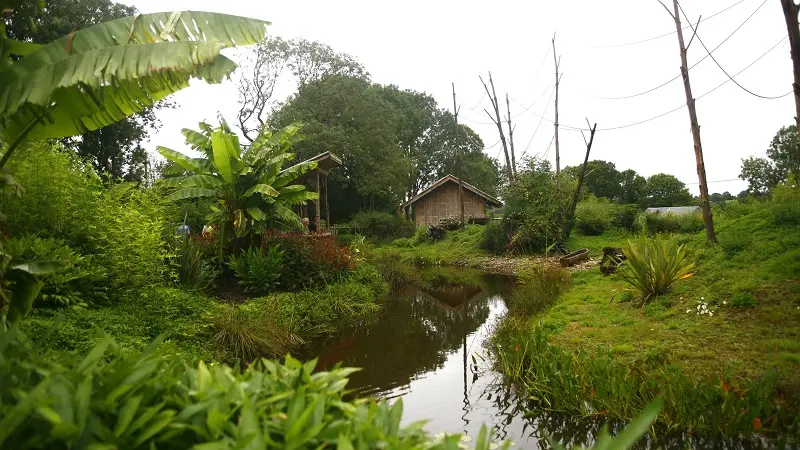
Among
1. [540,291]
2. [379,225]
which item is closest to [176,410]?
[540,291]

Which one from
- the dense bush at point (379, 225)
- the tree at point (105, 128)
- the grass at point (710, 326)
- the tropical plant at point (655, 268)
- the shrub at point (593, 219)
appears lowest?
the grass at point (710, 326)

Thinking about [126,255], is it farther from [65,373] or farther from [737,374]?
[737,374]

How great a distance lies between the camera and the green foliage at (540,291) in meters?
10.1

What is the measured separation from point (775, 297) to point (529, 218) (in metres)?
14.0

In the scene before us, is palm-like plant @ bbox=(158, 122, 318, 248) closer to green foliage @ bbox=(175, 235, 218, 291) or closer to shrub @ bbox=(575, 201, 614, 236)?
green foliage @ bbox=(175, 235, 218, 291)

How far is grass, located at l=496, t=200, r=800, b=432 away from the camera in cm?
499

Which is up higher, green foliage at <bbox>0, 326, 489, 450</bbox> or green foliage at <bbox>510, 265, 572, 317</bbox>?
green foliage at <bbox>0, 326, 489, 450</bbox>

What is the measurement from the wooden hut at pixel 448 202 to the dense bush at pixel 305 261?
67.2 ft

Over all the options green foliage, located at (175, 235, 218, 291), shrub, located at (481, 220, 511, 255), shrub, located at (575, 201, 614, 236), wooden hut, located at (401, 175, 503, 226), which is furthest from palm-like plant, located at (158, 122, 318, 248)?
wooden hut, located at (401, 175, 503, 226)

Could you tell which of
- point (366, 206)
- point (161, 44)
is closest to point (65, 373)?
point (161, 44)

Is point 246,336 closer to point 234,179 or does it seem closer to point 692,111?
point 234,179

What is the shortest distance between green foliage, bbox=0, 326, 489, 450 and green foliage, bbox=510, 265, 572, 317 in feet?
26.5

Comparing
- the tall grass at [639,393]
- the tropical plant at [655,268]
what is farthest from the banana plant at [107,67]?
the tropical plant at [655,268]

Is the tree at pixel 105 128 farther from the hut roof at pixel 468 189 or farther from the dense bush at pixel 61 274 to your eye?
the hut roof at pixel 468 189
